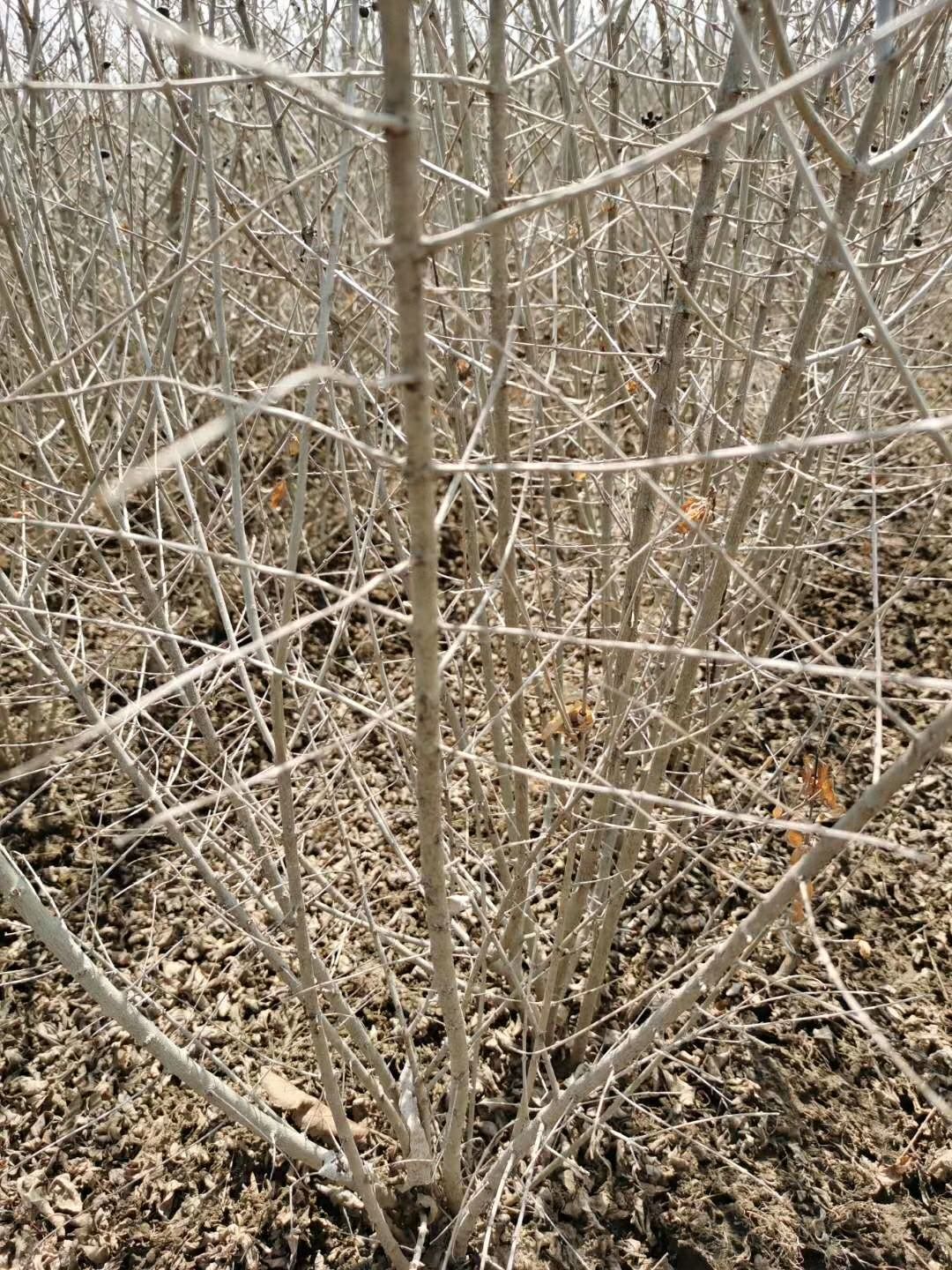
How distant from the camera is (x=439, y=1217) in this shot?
6.10 ft

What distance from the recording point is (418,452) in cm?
81

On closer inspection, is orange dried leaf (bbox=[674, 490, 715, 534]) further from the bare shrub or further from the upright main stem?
the upright main stem

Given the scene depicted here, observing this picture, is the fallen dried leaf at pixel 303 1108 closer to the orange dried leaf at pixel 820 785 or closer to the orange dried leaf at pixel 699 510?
the orange dried leaf at pixel 820 785

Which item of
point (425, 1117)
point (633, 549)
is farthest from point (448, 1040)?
point (633, 549)

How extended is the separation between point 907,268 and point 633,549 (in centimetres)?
→ 188

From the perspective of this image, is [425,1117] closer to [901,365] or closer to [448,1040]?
[448,1040]

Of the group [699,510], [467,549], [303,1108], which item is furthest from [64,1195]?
[699,510]

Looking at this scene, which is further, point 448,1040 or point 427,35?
point 427,35

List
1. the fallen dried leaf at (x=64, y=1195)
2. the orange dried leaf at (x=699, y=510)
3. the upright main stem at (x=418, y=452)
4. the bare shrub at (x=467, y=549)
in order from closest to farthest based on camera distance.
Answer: the upright main stem at (x=418, y=452) → the bare shrub at (x=467, y=549) → the orange dried leaf at (x=699, y=510) → the fallen dried leaf at (x=64, y=1195)

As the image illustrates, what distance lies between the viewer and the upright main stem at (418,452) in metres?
0.68

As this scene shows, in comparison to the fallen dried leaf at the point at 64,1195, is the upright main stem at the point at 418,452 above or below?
above

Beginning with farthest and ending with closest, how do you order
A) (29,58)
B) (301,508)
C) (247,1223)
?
(247,1223)
(29,58)
(301,508)

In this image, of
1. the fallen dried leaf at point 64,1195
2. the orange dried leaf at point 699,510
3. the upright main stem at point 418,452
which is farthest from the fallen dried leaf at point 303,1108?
the orange dried leaf at point 699,510

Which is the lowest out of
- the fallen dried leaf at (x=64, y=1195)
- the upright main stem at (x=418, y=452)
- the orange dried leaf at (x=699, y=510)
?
the fallen dried leaf at (x=64, y=1195)
